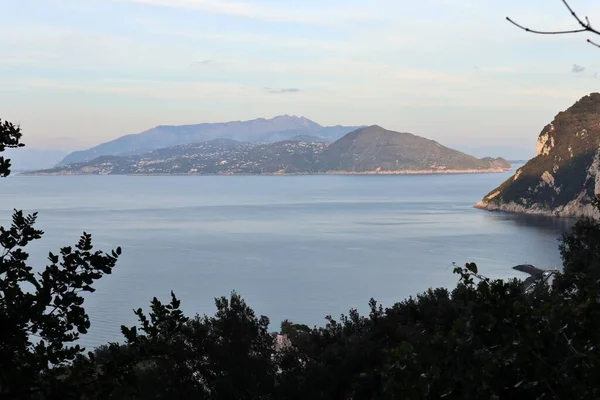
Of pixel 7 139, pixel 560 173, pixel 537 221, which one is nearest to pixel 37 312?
pixel 7 139

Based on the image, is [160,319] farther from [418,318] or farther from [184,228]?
[184,228]

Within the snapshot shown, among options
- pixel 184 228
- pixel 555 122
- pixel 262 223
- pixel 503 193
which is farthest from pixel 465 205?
pixel 184 228

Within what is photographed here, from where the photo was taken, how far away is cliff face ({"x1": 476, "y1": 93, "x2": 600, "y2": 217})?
342 feet

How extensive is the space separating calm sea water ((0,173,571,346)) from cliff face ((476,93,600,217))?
6.74m

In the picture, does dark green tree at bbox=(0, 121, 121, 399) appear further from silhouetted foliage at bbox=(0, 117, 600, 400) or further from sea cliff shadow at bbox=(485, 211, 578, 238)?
sea cliff shadow at bbox=(485, 211, 578, 238)

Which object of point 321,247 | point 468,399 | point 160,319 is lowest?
point 321,247

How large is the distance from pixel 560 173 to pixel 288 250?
6383 centimetres

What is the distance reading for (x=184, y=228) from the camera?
86062 millimetres

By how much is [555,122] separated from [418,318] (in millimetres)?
119580

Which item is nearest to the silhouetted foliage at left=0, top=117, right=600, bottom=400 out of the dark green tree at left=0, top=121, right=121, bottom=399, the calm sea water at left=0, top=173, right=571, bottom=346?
the dark green tree at left=0, top=121, right=121, bottom=399

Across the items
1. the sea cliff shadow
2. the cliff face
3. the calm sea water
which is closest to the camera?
the calm sea water

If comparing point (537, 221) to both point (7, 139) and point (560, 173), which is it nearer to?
point (560, 173)

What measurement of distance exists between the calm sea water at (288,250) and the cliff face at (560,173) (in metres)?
6.74

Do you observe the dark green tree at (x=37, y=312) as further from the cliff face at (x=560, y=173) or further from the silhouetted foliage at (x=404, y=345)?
the cliff face at (x=560, y=173)
